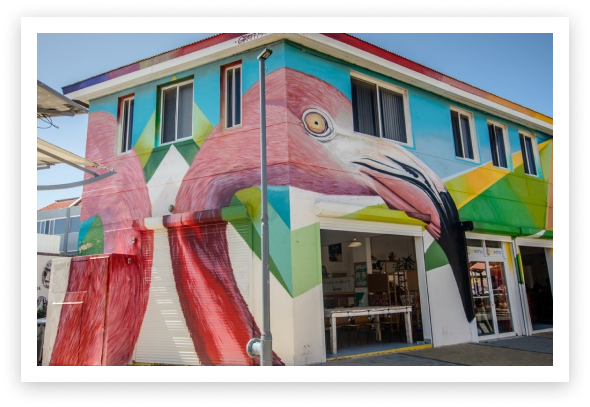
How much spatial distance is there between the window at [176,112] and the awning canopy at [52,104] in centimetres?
203

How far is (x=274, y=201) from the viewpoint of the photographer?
9398mm

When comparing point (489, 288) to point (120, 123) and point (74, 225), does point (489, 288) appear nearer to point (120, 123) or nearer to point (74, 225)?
point (120, 123)

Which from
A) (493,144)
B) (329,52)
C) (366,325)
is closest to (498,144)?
(493,144)

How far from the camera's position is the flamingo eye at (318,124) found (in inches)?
396

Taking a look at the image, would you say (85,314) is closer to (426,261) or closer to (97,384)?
(97,384)

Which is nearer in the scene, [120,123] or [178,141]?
[178,141]

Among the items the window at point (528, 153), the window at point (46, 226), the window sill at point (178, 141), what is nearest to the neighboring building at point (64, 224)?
the window at point (46, 226)

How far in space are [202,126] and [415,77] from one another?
575 cm

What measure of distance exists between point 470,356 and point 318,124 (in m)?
6.03

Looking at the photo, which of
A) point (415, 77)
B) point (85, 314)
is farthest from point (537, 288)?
point (85, 314)

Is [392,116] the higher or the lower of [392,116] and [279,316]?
the higher

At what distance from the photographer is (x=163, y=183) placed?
10.9 m
